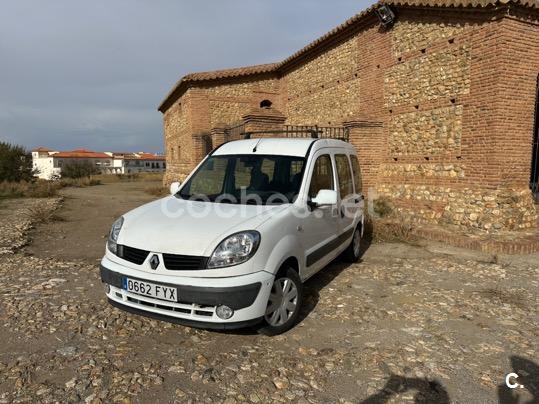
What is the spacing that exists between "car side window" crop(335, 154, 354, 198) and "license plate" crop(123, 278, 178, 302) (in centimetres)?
279

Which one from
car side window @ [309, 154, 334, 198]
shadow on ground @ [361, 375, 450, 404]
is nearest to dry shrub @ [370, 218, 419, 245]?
car side window @ [309, 154, 334, 198]

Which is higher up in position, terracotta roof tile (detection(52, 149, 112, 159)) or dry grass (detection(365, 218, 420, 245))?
terracotta roof tile (detection(52, 149, 112, 159))

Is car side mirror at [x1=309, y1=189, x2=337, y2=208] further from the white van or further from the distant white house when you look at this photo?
the distant white house

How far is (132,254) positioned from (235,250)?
100 centimetres

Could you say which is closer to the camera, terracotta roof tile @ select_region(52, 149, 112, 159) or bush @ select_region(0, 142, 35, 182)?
bush @ select_region(0, 142, 35, 182)

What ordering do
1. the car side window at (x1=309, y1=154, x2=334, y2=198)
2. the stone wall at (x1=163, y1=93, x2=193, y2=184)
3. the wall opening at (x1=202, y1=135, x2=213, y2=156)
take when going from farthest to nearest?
the stone wall at (x1=163, y1=93, x2=193, y2=184) → the wall opening at (x1=202, y1=135, x2=213, y2=156) → the car side window at (x1=309, y1=154, x2=334, y2=198)

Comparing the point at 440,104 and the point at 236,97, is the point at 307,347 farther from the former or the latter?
the point at 236,97

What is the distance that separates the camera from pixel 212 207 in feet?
13.0

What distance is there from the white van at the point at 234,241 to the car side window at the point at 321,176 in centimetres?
1

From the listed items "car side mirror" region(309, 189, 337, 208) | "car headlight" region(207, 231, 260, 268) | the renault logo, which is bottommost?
the renault logo

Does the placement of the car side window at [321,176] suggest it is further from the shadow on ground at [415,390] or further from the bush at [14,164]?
the bush at [14,164]

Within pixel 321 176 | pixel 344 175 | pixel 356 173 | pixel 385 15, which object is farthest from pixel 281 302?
pixel 385 15

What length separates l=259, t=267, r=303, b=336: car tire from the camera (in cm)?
349

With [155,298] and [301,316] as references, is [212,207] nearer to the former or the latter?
[155,298]
